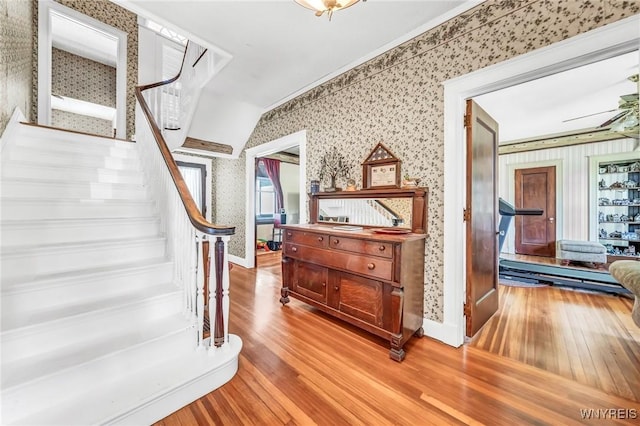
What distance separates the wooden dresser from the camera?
6.73ft

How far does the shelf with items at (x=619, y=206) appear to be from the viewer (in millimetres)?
5004

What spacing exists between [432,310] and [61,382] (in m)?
2.63

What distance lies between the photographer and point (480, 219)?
2.48 m

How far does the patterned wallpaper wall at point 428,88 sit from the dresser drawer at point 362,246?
598 millimetres

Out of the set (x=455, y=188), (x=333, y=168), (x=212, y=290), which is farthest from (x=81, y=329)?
(x=455, y=188)

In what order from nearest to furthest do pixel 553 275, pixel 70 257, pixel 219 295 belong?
pixel 219 295
pixel 70 257
pixel 553 275

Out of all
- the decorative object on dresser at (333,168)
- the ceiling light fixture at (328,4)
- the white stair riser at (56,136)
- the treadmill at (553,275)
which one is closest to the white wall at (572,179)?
the treadmill at (553,275)

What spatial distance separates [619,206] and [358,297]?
21.2ft

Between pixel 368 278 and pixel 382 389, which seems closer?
pixel 382 389

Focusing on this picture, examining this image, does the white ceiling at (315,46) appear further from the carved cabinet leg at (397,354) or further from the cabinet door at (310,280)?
the carved cabinet leg at (397,354)

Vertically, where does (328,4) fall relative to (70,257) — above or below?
above

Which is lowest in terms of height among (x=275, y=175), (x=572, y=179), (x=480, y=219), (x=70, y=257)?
(x=70, y=257)

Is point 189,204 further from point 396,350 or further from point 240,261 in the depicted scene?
point 240,261

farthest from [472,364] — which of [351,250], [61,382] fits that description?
[61,382]
